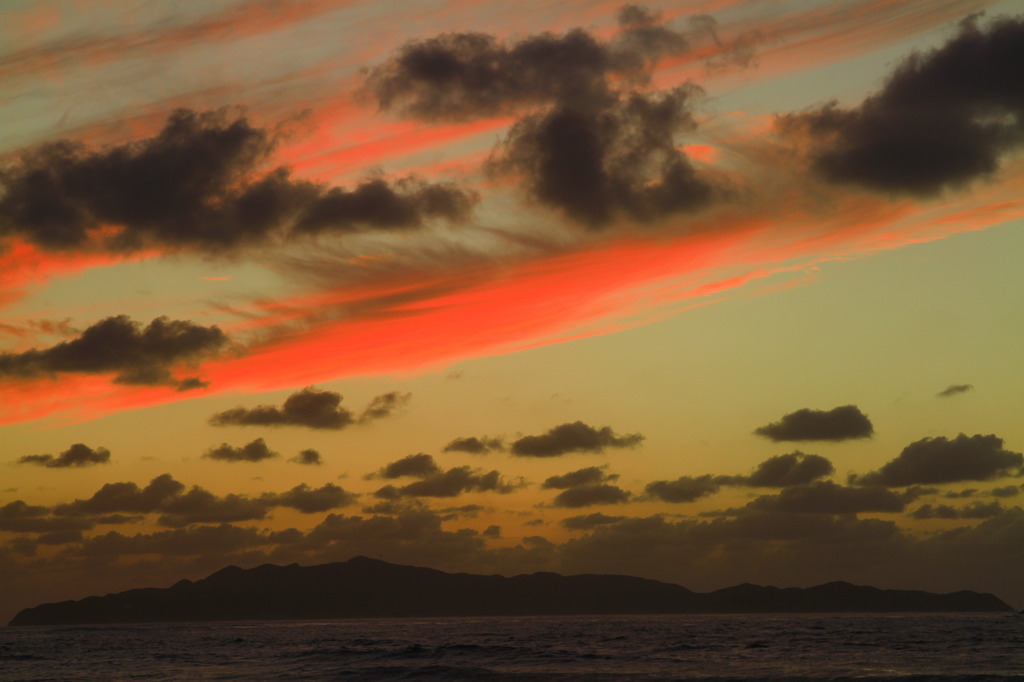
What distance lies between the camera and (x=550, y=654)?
128750 millimetres

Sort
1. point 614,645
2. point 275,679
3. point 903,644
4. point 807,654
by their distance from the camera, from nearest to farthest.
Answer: point 275,679 → point 807,654 → point 903,644 → point 614,645

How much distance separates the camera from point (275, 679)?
97875 millimetres

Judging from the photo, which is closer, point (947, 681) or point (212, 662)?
point (947, 681)

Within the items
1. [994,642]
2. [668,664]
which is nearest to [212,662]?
[668,664]

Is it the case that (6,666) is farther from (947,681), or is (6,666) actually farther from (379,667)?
(947,681)

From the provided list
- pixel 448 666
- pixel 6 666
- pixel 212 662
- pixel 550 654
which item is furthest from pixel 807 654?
pixel 6 666

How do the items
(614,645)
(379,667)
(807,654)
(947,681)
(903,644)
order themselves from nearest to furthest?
(947,681) < (379,667) < (807,654) < (903,644) < (614,645)

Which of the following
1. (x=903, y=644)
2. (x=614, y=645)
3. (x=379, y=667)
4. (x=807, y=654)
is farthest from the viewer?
(x=614, y=645)

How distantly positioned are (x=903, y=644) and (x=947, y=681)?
65895 mm

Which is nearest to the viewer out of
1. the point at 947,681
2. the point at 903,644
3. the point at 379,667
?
the point at 947,681

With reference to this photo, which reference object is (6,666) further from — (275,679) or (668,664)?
(668,664)

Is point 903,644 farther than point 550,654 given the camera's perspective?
Yes

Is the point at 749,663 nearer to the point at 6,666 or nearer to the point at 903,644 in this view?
the point at 903,644

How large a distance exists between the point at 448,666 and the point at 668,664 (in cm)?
2574
